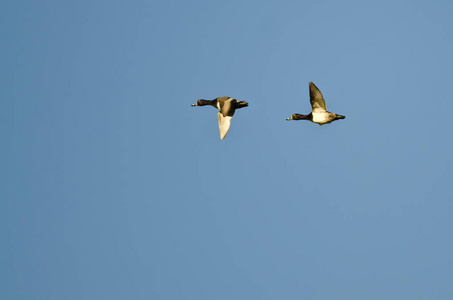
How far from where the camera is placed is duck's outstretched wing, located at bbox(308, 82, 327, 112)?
222 ft

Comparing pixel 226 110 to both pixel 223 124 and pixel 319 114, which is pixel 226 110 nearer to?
pixel 223 124

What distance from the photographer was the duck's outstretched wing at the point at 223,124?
67.1 meters

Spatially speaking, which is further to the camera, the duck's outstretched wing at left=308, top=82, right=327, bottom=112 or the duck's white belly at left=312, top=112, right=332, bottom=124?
the duck's white belly at left=312, top=112, right=332, bottom=124

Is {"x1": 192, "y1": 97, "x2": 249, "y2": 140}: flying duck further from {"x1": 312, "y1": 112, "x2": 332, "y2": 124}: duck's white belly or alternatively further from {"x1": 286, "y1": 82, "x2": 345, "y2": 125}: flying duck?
{"x1": 312, "y1": 112, "x2": 332, "y2": 124}: duck's white belly

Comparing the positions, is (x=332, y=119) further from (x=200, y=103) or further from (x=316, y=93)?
(x=200, y=103)

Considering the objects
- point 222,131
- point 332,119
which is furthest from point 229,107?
point 332,119

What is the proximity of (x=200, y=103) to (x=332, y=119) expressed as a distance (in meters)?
9.40

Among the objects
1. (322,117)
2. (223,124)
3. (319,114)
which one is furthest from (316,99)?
(223,124)

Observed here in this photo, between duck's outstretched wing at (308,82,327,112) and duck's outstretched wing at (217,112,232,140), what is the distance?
→ 536cm

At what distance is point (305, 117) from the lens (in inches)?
2817

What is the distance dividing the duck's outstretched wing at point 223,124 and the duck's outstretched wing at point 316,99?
5358mm

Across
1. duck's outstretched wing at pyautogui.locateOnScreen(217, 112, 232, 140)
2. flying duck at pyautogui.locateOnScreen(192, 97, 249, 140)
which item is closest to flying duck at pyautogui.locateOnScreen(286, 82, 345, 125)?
flying duck at pyautogui.locateOnScreen(192, 97, 249, 140)

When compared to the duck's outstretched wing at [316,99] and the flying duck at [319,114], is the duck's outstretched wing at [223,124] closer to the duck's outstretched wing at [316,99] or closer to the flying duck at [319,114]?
the duck's outstretched wing at [316,99]

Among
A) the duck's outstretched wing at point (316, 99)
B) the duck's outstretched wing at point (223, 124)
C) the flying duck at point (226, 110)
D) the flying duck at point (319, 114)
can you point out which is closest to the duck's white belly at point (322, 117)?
the flying duck at point (319, 114)
